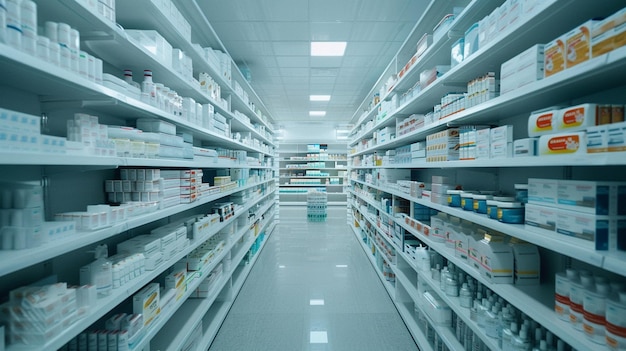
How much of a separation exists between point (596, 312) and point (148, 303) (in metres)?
2.33

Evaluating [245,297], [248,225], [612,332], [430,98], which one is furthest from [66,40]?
[248,225]

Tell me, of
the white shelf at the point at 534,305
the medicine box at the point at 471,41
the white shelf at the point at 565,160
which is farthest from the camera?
the medicine box at the point at 471,41

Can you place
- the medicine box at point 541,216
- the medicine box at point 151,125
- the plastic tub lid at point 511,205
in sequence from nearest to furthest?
1. the medicine box at point 541,216
2. the plastic tub lid at point 511,205
3. the medicine box at point 151,125

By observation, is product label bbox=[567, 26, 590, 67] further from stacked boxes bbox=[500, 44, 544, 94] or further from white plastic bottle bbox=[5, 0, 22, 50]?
white plastic bottle bbox=[5, 0, 22, 50]

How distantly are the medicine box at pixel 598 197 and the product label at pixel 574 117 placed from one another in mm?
248

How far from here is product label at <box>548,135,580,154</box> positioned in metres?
1.12

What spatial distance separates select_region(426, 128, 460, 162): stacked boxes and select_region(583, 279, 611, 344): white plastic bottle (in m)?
1.27

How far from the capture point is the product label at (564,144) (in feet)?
3.68

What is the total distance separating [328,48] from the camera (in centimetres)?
506

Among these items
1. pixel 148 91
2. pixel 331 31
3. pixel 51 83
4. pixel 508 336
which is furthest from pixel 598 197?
pixel 331 31

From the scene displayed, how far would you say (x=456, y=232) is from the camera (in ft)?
7.34

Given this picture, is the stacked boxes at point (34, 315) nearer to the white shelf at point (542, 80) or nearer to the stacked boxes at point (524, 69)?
the white shelf at point (542, 80)

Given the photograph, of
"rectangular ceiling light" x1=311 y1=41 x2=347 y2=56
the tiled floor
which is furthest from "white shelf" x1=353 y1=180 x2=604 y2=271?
"rectangular ceiling light" x1=311 y1=41 x2=347 y2=56

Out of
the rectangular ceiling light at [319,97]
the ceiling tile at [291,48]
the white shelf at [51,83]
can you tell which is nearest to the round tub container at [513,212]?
the white shelf at [51,83]
